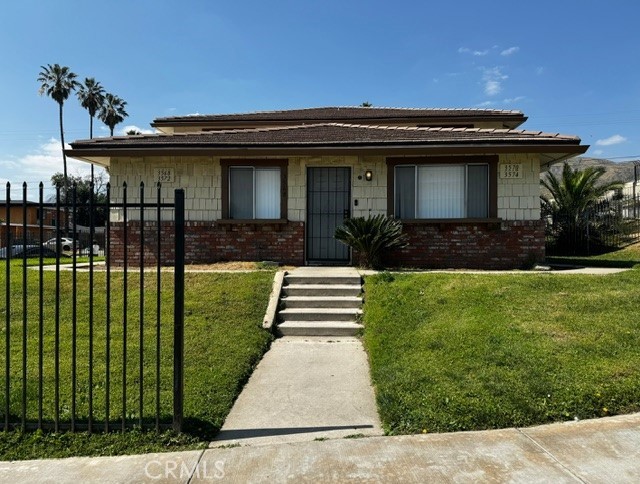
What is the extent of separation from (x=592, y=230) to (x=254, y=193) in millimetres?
12693

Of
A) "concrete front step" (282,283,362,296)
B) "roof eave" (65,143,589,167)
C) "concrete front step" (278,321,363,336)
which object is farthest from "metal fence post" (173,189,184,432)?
"roof eave" (65,143,589,167)

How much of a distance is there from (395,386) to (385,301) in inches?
117

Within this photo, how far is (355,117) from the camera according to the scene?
639 inches

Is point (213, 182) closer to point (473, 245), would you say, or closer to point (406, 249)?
point (406, 249)

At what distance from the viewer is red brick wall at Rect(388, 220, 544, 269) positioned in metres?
11.1

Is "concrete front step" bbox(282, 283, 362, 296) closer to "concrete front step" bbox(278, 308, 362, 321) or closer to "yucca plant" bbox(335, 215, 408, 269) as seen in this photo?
"concrete front step" bbox(278, 308, 362, 321)

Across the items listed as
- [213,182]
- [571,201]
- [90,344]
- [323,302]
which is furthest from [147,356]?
[571,201]

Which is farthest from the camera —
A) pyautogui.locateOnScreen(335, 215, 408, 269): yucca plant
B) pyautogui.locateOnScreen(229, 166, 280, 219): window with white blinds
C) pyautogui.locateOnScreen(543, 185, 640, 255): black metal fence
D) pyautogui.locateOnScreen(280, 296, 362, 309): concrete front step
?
pyautogui.locateOnScreen(543, 185, 640, 255): black metal fence

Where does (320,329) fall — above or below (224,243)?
below

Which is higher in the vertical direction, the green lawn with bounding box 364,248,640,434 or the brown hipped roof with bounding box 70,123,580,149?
the brown hipped roof with bounding box 70,123,580,149

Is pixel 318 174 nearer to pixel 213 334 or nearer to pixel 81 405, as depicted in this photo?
pixel 213 334

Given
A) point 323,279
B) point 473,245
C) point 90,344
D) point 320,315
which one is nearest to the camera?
point 90,344

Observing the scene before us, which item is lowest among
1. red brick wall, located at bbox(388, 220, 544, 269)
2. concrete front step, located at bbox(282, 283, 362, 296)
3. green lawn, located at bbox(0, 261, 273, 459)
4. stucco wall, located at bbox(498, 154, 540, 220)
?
green lawn, located at bbox(0, 261, 273, 459)

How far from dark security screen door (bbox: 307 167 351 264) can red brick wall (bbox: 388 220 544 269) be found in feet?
4.54
